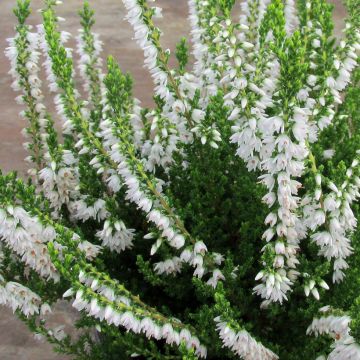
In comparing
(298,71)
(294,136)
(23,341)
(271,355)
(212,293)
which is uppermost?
(298,71)

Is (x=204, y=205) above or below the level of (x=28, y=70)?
below

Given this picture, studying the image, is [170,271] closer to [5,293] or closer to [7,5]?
[5,293]

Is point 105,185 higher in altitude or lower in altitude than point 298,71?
lower

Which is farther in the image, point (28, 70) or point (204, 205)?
point (28, 70)

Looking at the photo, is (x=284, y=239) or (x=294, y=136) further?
(x=284, y=239)

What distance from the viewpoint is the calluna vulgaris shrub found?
2334 millimetres

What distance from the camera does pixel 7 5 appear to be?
34.2ft

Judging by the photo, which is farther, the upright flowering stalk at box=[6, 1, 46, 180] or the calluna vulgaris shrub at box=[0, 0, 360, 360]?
the upright flowering stalk at box=[6, 1, 46, 180]

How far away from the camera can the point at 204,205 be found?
3070 millimetres

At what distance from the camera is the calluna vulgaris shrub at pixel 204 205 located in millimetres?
2334

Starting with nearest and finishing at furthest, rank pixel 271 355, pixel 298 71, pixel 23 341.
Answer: pixel 298 71 → pixel 271 355 → pixel 23 341

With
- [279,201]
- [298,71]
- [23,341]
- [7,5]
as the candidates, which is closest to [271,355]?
[279,201]

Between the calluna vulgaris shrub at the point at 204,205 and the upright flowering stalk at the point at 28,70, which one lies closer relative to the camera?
the calluna vulgaris shrub at the point at 204,205

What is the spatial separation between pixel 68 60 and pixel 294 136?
106cm
